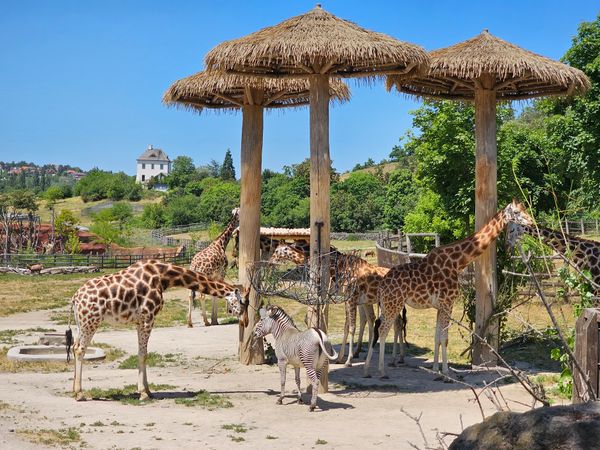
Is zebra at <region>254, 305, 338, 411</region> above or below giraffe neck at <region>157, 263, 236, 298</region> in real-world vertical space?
below

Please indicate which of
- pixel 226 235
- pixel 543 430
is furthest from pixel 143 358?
pixel 543 430

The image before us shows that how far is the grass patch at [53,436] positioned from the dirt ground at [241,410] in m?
0.06

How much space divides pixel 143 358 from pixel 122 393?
628 mm

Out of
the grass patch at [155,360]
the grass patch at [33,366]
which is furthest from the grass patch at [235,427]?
the grass patch at [33,366]

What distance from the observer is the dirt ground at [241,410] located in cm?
944

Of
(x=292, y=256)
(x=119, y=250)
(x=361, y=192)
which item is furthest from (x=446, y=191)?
(x=361, y=192)

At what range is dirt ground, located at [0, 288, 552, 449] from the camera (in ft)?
31.0

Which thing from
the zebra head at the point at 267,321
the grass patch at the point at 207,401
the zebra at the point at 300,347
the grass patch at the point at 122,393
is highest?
the zebra head at the point at 267,321

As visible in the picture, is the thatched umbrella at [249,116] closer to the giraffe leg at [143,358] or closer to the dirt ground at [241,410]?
the dirt ground at [241,410]

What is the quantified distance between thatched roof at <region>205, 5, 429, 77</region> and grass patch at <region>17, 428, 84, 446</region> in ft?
18.9

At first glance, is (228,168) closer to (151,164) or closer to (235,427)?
(151,164)

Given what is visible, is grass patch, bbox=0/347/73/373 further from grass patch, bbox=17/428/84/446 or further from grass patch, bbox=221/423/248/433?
grass patch, bbox=221/423/248/433

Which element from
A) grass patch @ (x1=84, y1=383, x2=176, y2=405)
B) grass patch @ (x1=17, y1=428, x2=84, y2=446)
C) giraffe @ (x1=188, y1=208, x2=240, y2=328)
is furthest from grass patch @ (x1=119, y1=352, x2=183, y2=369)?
grass patch @ (x1=17, y1=428, x2=84, y2=446)

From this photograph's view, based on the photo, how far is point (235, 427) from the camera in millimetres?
10039
